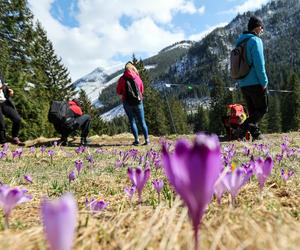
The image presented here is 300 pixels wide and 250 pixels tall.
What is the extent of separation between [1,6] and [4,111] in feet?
53.2

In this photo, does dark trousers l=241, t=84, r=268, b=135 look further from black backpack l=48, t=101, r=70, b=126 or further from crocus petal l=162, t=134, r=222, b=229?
crocus petal l=162, t=134, r=222, b=229

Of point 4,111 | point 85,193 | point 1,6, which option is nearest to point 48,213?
point 85,193

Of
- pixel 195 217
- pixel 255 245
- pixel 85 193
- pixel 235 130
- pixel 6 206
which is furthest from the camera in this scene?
pixel 235 130

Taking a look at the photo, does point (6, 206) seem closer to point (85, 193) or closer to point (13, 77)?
point (85, 193)

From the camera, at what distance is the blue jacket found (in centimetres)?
819

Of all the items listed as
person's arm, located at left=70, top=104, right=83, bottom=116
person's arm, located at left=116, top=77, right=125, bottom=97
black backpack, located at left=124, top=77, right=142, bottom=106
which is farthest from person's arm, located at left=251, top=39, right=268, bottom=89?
person's arm, located at left=70, top=104, right=83, bottom=116

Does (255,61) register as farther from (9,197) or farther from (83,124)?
(9,197)

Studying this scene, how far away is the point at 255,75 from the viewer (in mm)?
8500

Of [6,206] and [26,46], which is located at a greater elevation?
[26,46]

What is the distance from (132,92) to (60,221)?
32.5 ft

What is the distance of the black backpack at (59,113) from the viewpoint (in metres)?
11.0

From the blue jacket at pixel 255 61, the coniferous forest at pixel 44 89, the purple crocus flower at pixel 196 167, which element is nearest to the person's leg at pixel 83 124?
the blue jacket at pixel 255 61

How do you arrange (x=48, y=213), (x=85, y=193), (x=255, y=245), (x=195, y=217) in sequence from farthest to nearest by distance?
1. (x=85, y=193)
2. (x=255, y=245)
3. (x=195, y=217)
4. (x=48, y=213)

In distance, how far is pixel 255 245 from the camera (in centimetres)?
93
